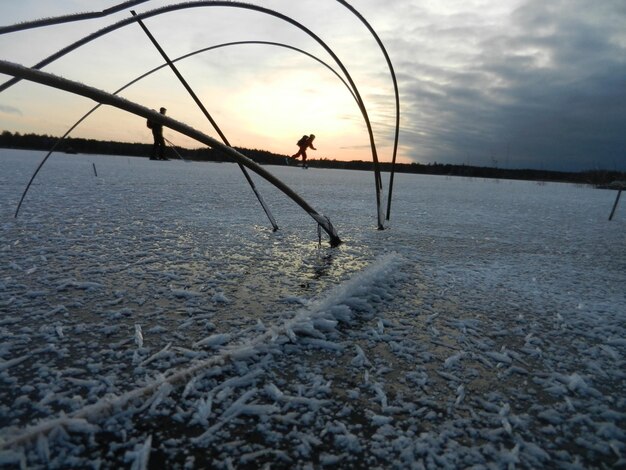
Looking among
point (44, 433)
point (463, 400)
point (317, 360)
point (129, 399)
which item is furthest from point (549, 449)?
point (44, 433)

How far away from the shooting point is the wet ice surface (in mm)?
924

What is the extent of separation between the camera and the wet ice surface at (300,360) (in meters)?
0.92

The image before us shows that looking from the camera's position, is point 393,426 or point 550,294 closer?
point 393,426

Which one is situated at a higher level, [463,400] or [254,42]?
[254,42]

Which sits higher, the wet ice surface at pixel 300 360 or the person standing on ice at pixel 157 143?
the person standing on ice at pixel 157 143

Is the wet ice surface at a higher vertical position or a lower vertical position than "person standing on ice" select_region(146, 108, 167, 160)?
lower

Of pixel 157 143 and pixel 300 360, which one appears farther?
pixel 157 143

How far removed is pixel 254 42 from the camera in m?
3.54

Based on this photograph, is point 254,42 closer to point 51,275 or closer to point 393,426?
point 51,275

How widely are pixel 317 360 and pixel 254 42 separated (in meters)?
3.17

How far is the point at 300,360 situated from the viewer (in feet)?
4.40

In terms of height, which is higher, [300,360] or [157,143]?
[157,143]

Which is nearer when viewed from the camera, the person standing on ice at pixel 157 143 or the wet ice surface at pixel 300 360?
the wet ice surface at pixel 300 360

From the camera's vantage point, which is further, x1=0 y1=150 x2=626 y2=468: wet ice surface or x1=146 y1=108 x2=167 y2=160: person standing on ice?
x1=146 y1=108 x2=167 y2=160: person standing on ice
